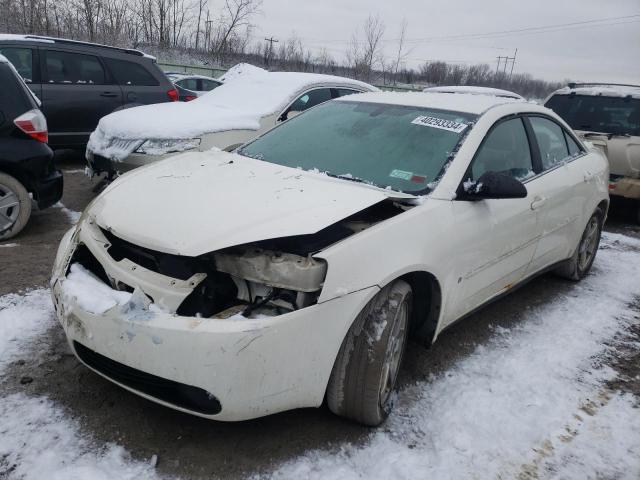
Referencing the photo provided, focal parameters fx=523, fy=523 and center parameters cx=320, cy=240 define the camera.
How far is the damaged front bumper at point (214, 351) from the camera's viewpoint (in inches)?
79.6

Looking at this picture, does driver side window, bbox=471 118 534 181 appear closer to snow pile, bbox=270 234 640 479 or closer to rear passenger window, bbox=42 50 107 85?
snow pile, bbox=270 234 640 479

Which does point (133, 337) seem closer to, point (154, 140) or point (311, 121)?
point (311, 121)

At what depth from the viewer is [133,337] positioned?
2090 millimetres

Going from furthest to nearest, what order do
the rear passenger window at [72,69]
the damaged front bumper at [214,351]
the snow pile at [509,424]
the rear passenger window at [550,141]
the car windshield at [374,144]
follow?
the rear passenger window at [72,69] → the rear passenger window at [550,141] → the car windshield at [374,144] → the snow pile at [509,424] → the damaged front bumper at [214,351]

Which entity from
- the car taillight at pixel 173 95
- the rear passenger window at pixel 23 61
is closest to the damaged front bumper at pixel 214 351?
the rear passenger window at pixel 23 61

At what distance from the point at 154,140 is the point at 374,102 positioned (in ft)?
8.49

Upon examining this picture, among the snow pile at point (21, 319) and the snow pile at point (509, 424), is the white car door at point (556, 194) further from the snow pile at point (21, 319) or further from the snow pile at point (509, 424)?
the snow pile at point (21, 319)

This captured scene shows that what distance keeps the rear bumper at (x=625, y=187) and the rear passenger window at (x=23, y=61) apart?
7.82 meters

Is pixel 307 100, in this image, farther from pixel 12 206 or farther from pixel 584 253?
pixel 584 253

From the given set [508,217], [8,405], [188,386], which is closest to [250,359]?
[188,386]

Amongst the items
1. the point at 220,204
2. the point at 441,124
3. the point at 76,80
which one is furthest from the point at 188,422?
the point at 76,80

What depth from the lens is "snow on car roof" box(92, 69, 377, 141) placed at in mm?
5418

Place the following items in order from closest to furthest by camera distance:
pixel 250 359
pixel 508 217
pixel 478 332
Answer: pixel 250 359 < pixel 508 217 < pixel 478 332

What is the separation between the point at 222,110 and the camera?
6.30m
